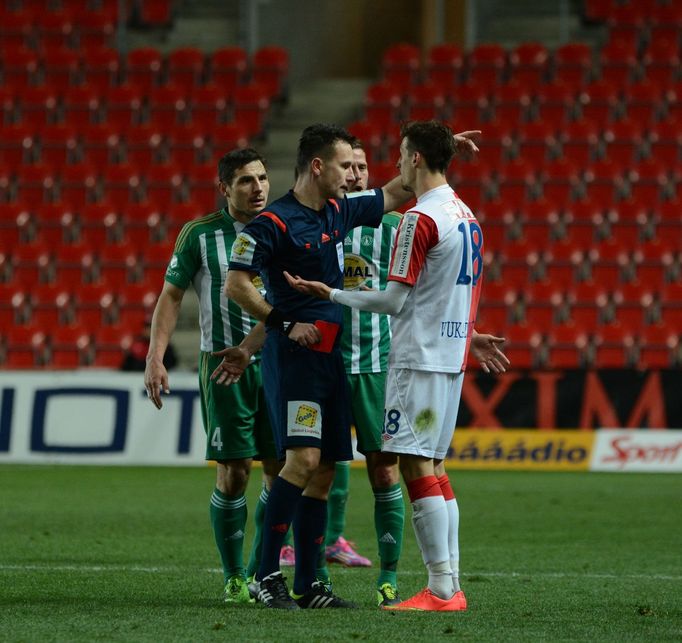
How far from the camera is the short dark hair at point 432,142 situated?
242 inches

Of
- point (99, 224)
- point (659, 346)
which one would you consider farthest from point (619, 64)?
point (99, 224)

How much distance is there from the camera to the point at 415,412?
6062 mm

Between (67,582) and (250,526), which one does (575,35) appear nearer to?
(250,526)

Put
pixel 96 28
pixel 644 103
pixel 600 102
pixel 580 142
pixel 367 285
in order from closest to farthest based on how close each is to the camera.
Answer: pixel 367 285 → pixel 580 142 → pixel 644 103 → pixel 600 102 → pixel 96 28

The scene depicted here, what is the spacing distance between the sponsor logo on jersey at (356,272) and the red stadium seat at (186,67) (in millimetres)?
15423

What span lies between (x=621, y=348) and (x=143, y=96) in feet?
29.0

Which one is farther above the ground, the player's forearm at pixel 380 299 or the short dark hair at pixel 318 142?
the short dark hair at pixel 318 142

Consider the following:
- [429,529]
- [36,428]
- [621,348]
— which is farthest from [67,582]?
[621,348]

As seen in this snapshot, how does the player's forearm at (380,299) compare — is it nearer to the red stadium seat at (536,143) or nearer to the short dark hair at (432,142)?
the short dark hair at (432,142)

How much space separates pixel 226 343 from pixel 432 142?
143 cm

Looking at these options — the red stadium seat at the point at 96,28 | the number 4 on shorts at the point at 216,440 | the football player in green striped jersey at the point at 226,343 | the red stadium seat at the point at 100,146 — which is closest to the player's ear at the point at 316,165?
the football player in green striped jersey at the point at 226,343

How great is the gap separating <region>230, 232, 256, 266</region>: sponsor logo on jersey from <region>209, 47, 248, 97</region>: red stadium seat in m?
16.5

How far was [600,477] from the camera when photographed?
14344 millimetres

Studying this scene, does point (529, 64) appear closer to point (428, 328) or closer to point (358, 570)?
point (358, 570)
